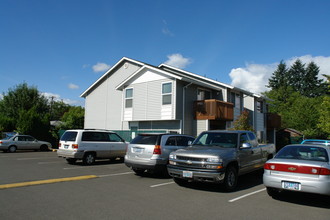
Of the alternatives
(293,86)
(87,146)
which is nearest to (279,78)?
(293,86)

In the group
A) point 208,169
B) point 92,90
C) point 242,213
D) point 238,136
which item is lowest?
point 242,213

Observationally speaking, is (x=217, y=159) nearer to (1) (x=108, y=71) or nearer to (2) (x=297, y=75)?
(1) (x=108, y=71)

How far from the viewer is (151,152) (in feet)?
30.9

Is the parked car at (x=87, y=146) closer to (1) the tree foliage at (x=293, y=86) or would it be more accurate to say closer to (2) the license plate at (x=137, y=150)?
(2) the license plate at (x=137, y=150)

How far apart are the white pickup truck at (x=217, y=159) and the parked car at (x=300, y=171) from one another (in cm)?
113

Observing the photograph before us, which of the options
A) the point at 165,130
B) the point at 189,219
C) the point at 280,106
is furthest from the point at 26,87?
the point at 280,106

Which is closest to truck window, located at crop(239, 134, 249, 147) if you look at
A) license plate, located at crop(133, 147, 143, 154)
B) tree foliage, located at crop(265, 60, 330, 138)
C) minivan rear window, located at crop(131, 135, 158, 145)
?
minivan rear window, located at crop(131, 135, 158, 145)

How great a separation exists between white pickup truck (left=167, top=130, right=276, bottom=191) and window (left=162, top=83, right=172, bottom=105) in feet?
33.8

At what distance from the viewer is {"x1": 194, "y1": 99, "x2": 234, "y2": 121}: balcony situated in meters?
18.9

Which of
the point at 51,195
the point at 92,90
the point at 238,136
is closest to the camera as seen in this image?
the point at 51,195

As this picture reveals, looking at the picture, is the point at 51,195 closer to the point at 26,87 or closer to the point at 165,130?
the point at 165,130

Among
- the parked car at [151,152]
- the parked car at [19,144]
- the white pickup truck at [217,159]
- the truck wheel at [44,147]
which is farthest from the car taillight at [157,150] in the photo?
the truck wheel at [44,147]

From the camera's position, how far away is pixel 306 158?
670 cm

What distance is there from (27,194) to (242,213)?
5.37m
